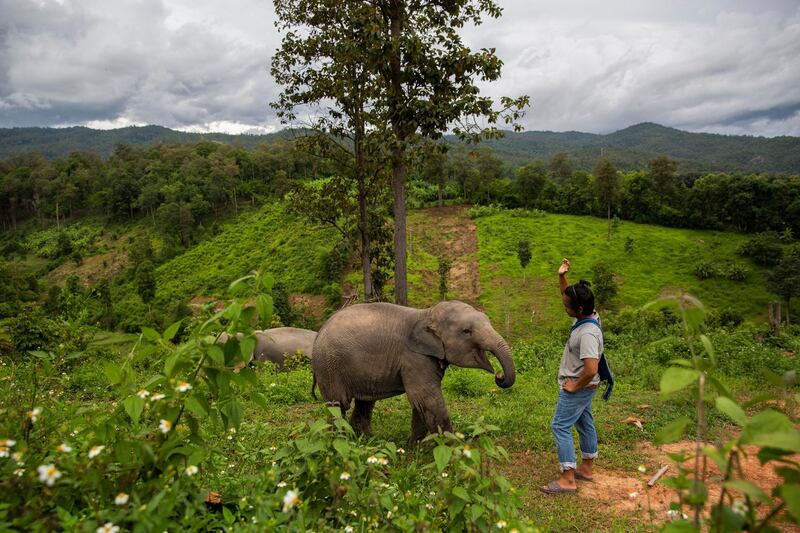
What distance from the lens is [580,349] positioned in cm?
519

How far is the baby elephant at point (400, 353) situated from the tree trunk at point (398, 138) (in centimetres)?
403

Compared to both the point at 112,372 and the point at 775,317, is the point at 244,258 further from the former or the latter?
the point at 112,372

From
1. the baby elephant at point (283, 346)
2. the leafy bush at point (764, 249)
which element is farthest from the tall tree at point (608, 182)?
the baby elephant at point (283, 346)

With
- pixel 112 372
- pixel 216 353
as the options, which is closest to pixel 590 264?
pixel 216 353

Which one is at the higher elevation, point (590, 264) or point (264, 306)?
point (264, 306)

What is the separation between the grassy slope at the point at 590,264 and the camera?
40444mm

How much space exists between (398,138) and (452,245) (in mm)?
44696

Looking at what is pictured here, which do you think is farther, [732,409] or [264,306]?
[264,306]

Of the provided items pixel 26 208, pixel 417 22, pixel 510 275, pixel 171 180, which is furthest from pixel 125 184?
pixel 417 22

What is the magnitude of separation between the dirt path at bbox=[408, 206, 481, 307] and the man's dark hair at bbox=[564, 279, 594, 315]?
118ft

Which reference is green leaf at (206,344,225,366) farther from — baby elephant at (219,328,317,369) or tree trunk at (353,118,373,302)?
tree trunk at (353,118,373,302)

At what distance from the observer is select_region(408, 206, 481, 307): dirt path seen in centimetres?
4466

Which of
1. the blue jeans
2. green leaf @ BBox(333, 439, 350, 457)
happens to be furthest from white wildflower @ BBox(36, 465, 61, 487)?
the blue jeans

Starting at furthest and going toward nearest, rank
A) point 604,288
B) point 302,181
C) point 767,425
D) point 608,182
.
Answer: point 302,181, point 608,182, point 604,288, point 767,425
